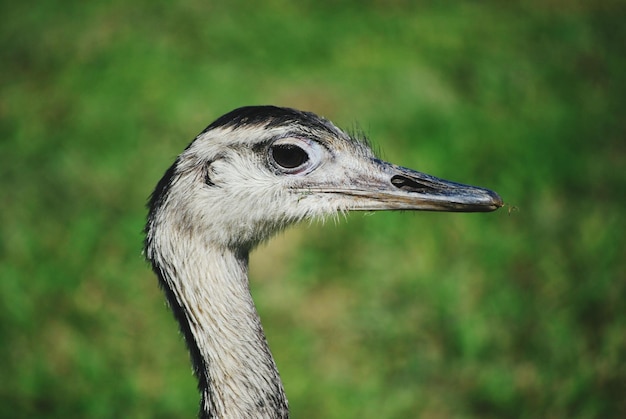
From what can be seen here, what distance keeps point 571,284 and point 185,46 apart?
4142mm

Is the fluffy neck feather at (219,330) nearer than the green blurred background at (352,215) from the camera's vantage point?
Yes

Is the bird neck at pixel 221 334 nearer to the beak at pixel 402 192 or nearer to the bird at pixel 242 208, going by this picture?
the bird at pixel 242 208

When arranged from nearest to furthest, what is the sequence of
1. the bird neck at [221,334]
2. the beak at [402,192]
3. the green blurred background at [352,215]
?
1. the bird neck at [221,334]
2. the beak at [402,192]
3. the green blurred background at [352,215]

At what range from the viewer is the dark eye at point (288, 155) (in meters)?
2.26

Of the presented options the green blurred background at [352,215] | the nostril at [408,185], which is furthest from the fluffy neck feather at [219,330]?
the green blurred background at [352,215]

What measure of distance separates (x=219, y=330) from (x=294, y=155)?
2.08 feet

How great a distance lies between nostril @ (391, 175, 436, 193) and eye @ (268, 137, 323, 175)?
278 mm

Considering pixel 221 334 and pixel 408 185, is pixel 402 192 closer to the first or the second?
pixel 408 185

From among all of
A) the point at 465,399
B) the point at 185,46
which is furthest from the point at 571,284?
the point at 185,46

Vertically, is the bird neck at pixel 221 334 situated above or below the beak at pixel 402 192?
below

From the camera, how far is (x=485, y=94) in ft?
19.8

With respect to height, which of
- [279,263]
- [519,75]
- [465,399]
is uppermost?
[519,75]

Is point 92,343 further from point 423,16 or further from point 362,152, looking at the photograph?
point 423,16

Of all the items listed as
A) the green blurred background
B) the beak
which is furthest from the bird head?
the green blurred background
